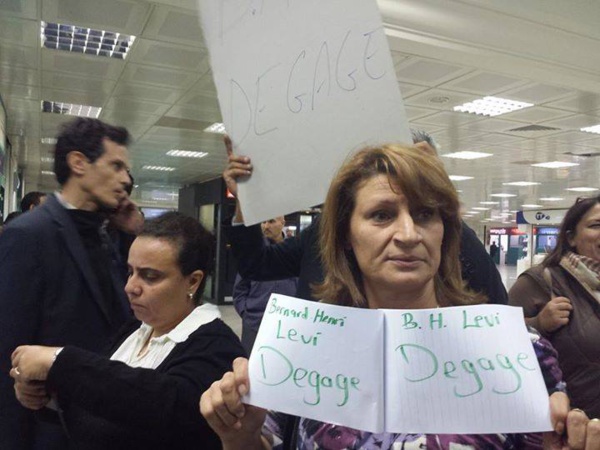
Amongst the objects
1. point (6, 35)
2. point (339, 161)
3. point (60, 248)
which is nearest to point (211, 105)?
point (6, 35)

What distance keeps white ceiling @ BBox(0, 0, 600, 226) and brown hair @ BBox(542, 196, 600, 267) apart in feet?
5.54

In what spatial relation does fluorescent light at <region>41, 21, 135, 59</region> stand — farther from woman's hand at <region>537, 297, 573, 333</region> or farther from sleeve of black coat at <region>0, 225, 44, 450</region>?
woman's hand at <region>537, 297, 573, 333</region>

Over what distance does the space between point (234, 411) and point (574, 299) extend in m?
1.69

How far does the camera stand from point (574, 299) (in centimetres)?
195

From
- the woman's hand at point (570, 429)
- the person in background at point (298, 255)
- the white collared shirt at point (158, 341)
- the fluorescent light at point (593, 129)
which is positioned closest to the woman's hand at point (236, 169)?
the person in background at point (298, 255)

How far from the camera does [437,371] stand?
2.15 feet

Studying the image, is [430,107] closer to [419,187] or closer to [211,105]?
[211,105]

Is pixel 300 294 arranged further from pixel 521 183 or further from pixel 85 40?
pixel 521 183

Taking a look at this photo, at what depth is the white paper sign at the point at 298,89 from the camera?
39.0 inches

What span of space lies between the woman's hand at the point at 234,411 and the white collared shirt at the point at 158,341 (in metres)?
0.46

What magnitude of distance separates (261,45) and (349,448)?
2.90ft

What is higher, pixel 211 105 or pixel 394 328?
pixel 211 105

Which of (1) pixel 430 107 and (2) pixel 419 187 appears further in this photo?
(1) pixel 430 107

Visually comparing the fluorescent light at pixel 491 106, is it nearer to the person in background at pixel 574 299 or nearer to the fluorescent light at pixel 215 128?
the fluorescent light at pixel 215 128
